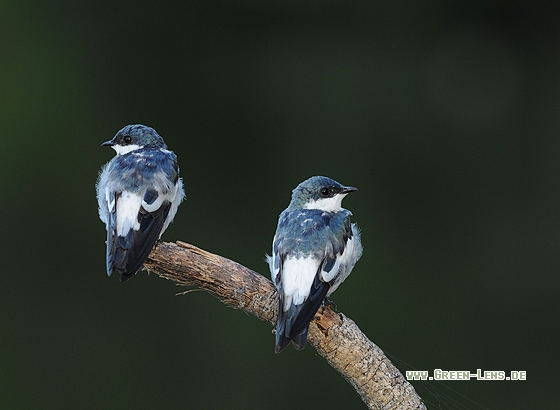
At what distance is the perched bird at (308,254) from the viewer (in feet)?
6.27

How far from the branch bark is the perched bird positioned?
8cm

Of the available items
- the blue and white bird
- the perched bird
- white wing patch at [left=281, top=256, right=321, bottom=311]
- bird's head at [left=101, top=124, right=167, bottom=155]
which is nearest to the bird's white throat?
the perched bird

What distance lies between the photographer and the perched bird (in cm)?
191

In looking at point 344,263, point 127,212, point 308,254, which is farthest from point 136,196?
point 344,263

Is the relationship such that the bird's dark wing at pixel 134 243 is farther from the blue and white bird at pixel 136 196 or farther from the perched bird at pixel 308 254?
the perched bird at pixel 308 254

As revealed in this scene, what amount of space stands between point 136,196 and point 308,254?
0.57m

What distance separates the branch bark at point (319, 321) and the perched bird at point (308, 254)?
80mm

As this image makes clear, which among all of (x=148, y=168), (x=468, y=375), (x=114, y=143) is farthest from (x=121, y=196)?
(x=468, y=375)

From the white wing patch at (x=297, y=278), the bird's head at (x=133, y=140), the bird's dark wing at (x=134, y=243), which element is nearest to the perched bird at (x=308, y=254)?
the white wing patch at (x=297, y=278)

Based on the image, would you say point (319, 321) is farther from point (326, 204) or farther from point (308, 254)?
point (326, 204)

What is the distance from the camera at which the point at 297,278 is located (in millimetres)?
1995

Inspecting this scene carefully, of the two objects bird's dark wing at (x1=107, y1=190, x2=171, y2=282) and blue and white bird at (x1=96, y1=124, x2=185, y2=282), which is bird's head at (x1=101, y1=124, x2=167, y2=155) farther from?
bird's dark wing at (x1=107, y1=190, x2=171, y2=282)

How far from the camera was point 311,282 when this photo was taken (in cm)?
199

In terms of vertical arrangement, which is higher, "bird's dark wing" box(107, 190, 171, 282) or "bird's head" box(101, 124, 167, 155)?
"bird's head" box(101, 124, 167, 155)
